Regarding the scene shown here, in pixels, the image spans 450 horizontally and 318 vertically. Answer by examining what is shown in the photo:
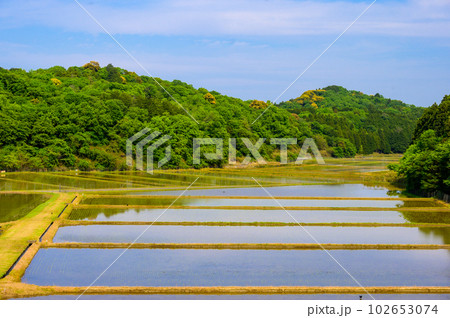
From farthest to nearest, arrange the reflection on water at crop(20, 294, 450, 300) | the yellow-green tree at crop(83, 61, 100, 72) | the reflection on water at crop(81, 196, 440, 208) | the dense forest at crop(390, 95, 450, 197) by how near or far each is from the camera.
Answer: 1. the yellow-green tree at crop(83, 61, 100, 72)
2. the dense forest at crop(390, 95, 450, 197)
3. the reflection on water at crop(81, 196, 440, 208)
4. the reflection on water at crop(20, 294, 450, 300)

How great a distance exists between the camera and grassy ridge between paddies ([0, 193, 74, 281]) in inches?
992

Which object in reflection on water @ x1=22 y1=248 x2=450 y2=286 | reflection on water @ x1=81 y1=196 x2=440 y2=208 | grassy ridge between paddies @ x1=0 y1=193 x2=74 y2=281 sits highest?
reflection on water @ x1=81 y1=196 x2=440 y2=208

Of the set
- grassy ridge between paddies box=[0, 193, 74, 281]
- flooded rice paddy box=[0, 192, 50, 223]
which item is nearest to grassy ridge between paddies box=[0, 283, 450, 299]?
grassy ridge between paddies box=[0, 193, 74, 281]

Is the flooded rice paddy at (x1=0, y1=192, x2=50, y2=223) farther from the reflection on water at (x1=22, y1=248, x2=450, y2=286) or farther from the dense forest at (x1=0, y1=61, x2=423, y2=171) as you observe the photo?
the dense forest at (x1=0, y1=61, x2=423, y2=171)

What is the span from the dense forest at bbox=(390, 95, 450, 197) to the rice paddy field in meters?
2.52

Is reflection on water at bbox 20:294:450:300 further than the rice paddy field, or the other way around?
the rice paddy field

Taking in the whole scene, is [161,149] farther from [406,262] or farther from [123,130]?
[406,262]

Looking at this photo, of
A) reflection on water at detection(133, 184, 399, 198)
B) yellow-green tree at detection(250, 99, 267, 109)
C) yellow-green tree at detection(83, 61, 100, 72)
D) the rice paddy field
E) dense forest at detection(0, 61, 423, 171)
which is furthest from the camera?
yellow-green tree at detection(250, 99, 267, 109)

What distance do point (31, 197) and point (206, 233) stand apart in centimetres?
2101

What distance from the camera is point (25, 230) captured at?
3091cm

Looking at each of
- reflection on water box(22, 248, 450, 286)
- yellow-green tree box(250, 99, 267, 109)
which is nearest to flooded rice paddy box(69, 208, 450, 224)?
reflection on water box(22, 248, 450, 286)

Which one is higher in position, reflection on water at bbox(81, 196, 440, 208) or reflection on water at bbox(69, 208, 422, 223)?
reflection on water at bbox(81, 196, 440, 208)

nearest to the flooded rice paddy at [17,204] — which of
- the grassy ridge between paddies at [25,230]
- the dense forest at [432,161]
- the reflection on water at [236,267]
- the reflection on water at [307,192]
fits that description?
the grassy ridge between paddies at [25,230]

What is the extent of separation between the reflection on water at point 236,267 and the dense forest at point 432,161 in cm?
2276
